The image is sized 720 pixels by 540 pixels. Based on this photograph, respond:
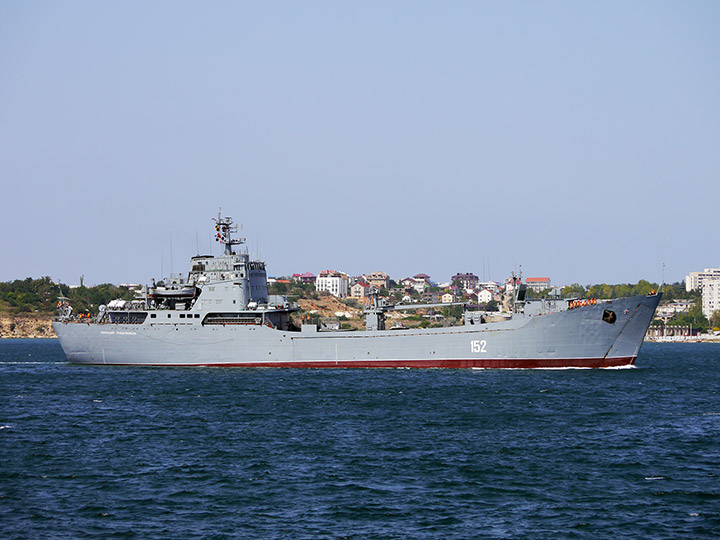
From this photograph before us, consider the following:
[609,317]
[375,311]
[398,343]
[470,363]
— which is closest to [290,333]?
[375,311]

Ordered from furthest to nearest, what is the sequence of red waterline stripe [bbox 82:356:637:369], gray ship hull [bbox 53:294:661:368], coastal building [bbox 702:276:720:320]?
coastal building [bbox 702:276:720:320] < red waterline stripe [bbox 82:356:637:369] < gray ship hull [bbox 53:294:661:368]

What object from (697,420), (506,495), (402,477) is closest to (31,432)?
(402,477)

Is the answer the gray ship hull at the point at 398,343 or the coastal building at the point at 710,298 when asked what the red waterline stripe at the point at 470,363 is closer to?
the gray ship hull at the point at 398,343

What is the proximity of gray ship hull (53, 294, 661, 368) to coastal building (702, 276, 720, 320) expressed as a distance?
5832 inches

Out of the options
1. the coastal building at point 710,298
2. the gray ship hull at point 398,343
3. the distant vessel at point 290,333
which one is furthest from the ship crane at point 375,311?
the coastal building at point 710,298

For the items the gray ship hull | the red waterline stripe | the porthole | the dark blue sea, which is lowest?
the dark blue sea

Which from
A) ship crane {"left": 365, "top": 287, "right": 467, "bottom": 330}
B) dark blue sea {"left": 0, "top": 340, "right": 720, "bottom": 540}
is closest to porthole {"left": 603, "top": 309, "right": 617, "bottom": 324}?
dark blue sea {"left": 0, "top": 340, "right": 720, "bottom": 540}

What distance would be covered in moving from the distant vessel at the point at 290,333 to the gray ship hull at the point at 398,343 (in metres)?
0.06

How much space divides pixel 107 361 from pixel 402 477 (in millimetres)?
38347

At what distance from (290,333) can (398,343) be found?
7.23m

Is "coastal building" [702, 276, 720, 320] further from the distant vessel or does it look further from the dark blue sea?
the dark blue sea

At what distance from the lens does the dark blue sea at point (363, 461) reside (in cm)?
1862

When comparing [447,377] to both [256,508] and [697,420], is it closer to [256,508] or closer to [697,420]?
[697,420]

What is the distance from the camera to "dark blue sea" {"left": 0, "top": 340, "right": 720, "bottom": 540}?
733 inches
